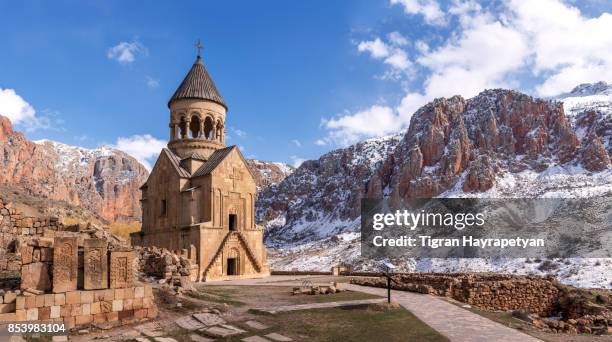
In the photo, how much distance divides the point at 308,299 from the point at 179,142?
18383 millimetres

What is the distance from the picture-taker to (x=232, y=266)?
1038 inches

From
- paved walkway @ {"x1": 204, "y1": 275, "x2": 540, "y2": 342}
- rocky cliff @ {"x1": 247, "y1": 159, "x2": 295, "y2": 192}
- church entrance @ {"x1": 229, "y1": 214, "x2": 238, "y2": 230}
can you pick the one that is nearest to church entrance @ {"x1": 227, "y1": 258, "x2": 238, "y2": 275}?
church entrance @ {"x1": 229, "y1": 214, "x2": 238, "y2": 230}

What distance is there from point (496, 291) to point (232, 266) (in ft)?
49.7

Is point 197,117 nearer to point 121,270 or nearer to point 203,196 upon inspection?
point 203,196

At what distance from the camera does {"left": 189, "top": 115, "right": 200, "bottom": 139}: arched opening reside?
29.7 m

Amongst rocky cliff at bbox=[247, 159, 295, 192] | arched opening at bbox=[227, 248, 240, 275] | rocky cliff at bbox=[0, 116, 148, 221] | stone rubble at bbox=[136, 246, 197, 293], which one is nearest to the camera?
stone rubble at bbox=[136, 246, 197, 293]

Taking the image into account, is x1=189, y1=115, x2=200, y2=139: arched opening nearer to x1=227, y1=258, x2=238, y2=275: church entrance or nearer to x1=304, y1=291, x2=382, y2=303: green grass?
x1=227, y1=258, x2=238, y2=275: church entrance

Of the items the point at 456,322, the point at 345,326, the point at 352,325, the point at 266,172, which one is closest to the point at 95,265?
the point at 345,326

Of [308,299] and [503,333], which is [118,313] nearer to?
[308,299]

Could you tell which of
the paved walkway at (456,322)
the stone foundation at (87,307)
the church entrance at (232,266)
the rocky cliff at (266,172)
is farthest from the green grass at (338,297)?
the rocky cliff at (266,172)

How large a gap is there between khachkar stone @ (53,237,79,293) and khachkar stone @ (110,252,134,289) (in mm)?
736

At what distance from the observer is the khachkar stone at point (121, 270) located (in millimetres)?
9891

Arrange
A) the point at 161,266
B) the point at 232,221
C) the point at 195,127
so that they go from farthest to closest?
the point at 195,127 < the point at 232,221 < the point at 161,266

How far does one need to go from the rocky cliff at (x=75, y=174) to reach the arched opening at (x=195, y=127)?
246ft
